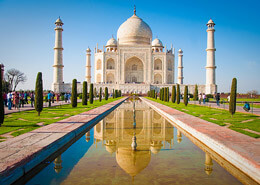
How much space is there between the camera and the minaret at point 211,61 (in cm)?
2348

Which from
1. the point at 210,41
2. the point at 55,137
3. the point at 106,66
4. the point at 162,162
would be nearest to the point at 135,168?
the point at 162,162

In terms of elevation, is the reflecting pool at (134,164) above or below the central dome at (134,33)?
below

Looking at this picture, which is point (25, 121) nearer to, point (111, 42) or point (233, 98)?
point (233, 98)

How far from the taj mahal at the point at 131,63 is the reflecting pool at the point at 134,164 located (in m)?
22.1

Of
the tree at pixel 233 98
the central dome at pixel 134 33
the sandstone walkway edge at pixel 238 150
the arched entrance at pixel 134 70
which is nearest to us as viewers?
the sandstone walkway edge at pixel 238 150

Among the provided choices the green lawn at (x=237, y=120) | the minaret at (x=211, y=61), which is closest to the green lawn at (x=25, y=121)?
the green lawn at (x=237, y=120)

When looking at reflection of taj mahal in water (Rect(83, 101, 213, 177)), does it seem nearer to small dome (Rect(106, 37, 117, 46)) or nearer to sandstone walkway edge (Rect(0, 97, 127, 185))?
sandstone walkway edge (Rect(0, 97, 127, 185))

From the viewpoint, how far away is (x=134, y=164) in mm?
2479

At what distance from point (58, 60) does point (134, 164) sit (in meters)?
23.4

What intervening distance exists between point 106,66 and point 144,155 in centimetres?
2756

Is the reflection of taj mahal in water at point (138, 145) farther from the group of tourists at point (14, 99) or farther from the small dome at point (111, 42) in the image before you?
the small dome at point (111, 42)

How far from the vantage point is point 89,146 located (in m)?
3.27

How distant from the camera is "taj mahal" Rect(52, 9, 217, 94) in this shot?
24.9 metres

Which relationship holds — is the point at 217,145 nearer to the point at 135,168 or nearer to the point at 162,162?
the point at 162,162
